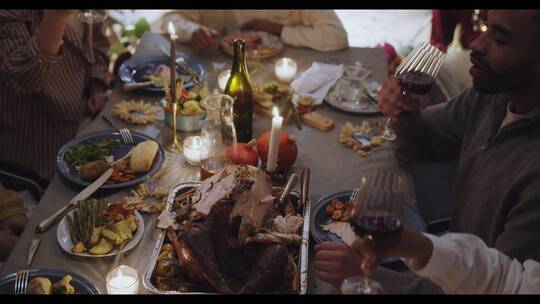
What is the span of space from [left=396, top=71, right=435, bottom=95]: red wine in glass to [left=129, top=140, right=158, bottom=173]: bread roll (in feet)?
3.16

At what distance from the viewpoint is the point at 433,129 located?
2.26 metres

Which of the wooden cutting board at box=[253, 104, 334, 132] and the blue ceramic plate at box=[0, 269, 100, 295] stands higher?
the wooden cutting board at box=[253, 104, 334, 132]

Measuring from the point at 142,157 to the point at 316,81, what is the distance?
3.24 ft

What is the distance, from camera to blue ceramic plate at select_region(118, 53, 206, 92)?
2.63 meters

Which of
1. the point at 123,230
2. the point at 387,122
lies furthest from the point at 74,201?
the point at 387,122

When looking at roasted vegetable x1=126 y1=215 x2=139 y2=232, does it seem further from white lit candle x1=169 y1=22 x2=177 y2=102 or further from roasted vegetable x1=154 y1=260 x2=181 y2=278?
white lit candle x1=169 y1=22 x2=177 y2=102

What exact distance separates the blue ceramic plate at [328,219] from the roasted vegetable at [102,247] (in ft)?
2.07

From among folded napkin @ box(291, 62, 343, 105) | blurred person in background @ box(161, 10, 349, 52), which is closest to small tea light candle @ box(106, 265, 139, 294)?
folded napkin @ box(291, 62, 343, 105)

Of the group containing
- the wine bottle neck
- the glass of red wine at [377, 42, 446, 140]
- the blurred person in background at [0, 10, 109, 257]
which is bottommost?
the blurred person in background at [0, 10, 109, 257]

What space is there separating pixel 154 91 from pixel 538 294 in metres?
1.81

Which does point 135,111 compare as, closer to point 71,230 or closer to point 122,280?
point 71,230

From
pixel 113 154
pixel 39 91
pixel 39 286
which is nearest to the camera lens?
pixel 39 286
